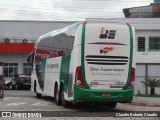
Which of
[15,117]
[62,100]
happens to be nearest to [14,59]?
[62,100]

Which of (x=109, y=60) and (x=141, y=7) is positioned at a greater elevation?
(x=141, y=7)

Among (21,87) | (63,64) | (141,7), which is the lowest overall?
(21,87)

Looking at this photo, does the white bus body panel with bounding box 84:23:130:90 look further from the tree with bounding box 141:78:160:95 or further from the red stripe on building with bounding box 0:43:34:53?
the red stripe on building with bounding box 0:43:34:53

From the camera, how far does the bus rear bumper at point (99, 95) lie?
19.8 meters

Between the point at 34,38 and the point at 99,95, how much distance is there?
45.6 meters

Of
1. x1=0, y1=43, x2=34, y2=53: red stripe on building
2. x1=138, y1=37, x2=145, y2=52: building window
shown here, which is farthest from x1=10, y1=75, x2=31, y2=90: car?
x1=138, y1=37, x2=145, y2=52: building window

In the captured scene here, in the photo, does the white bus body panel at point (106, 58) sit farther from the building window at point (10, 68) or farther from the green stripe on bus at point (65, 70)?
the building window at point (10, 68)

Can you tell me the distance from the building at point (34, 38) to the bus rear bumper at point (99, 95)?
13.9 m

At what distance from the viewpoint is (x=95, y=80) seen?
65.4 ft

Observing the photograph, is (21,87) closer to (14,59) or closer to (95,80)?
(14,59)

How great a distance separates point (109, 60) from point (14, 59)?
41665 millimetres

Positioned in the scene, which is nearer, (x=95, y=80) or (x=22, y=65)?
(x=95, y=80)

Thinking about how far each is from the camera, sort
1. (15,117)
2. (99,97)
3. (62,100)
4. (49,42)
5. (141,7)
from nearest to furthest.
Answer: (15,117) → (99,97) → (62,100) → (49,42) → (141,7)

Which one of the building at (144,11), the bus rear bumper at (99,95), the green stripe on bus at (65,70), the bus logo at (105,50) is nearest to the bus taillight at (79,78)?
the bus rear bumper at (99,95)
